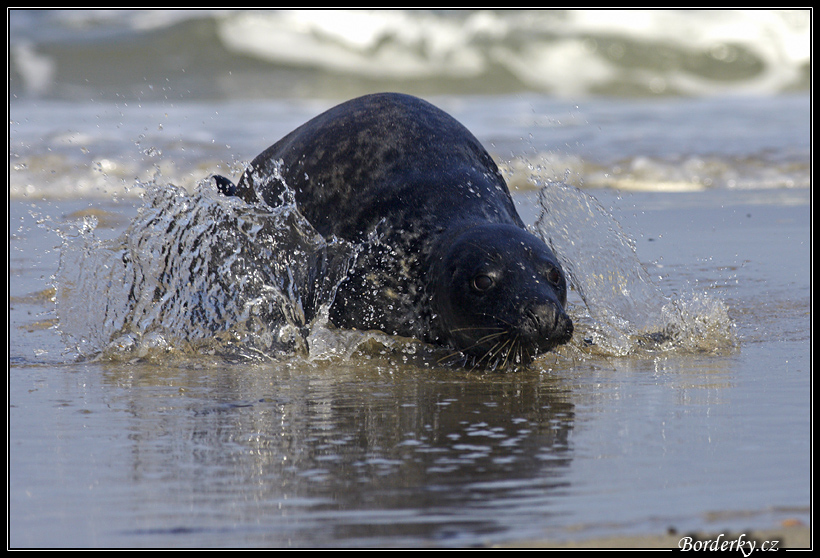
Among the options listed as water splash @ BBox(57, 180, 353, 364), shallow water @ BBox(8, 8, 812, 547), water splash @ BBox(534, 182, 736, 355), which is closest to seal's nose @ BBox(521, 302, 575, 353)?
shallow water @ BBox(8, 8, 812, 547)

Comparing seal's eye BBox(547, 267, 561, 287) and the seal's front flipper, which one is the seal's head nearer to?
seal's eye BBox(547, 267, 561, 287)

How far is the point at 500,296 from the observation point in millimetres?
4418

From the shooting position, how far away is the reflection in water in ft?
8.47

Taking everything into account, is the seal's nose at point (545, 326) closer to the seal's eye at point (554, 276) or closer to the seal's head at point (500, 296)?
the seal's head at point (500, 296)

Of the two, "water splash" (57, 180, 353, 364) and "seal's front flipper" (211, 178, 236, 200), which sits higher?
"seal's front flipper" (211, 178, 236, 200)

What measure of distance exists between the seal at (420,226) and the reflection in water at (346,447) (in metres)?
0.28

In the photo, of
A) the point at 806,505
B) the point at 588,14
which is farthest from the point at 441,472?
the point at 588,14

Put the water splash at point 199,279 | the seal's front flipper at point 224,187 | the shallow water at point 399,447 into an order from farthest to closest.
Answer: the seal's front flipper at point 224,187 < the water splash at point 199,279 < the shallow water at point 399,447

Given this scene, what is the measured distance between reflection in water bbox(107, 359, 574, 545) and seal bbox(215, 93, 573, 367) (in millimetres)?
282

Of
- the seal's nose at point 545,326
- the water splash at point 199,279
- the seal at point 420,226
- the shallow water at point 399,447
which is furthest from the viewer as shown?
the water splash at point 199,279

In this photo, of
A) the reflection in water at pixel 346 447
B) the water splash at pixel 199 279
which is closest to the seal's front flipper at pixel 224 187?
the water splash at pixel 199 279

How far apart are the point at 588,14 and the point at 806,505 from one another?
86.3 ft

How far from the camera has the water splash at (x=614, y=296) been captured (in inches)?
194

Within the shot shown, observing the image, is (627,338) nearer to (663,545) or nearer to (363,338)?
(363,338)
